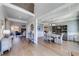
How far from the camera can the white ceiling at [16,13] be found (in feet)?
9.91

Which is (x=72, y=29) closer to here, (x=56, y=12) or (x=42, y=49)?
(x=56, y=12)

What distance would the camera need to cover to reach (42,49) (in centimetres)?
332

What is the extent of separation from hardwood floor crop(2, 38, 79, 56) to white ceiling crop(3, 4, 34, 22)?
77 centimetres

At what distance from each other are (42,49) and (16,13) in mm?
1406

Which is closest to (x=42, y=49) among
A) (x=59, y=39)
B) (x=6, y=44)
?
(x=59, y=39)

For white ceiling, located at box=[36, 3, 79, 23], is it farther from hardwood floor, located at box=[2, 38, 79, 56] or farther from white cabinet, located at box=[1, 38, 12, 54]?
white cabinet, located at box=[1, 38, 12, 54]

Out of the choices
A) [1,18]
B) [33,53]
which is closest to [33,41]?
[33,53]

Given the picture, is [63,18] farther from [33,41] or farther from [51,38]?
[33,41]

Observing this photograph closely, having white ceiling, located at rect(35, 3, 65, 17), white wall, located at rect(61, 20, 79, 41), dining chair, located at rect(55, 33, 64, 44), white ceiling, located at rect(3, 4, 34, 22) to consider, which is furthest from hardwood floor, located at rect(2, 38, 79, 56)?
white ceiling, located at rect(35, 3, 65, 17)

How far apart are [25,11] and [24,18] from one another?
0.77ft

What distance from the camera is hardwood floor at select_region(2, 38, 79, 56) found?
10.1ft

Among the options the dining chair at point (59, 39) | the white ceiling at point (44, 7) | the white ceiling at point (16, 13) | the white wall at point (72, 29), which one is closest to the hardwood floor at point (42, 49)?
the dining chair at point (59, 39)

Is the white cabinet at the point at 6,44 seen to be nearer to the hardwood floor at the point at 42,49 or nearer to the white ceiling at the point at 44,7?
the hardwood floor at the point at 42,49

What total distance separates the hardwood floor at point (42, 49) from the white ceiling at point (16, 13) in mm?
765
